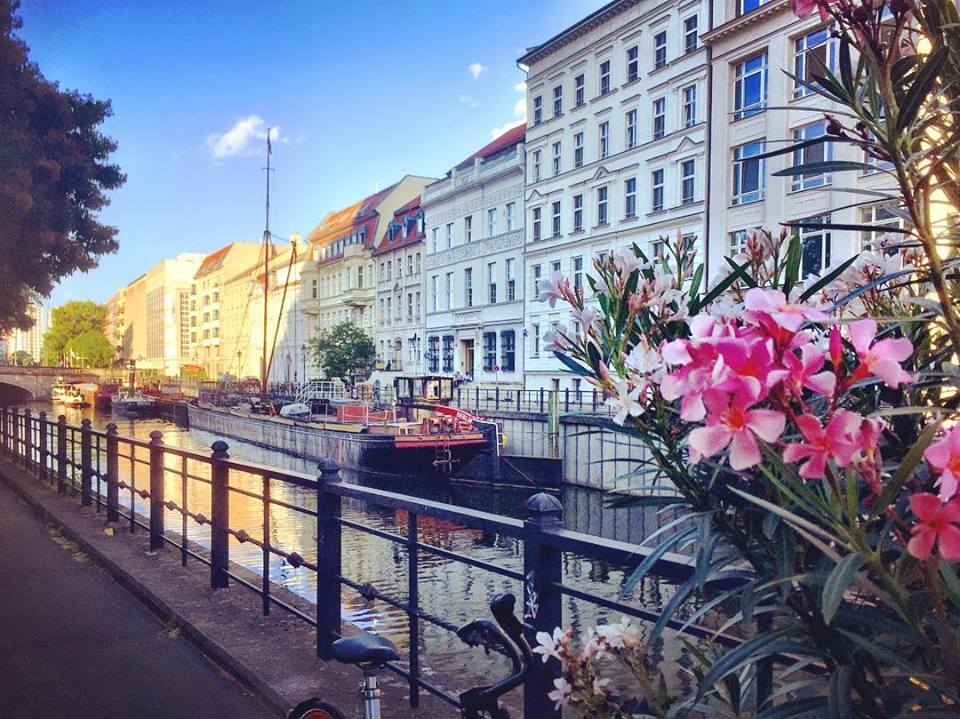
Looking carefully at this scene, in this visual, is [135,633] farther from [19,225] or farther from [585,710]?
[19,225]

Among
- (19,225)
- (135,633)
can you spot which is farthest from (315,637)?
(19,225)

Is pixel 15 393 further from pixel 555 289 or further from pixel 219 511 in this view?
pixel 555 289

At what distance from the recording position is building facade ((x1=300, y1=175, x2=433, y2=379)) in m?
60.0

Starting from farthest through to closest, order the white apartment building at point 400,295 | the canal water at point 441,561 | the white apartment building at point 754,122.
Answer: the white apartment building at point 400,295 < the white apartment building at point 754,122 < the canal water at point 441,561

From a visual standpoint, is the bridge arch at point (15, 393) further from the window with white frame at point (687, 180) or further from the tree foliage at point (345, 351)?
the window with white frame at point (687, 180)

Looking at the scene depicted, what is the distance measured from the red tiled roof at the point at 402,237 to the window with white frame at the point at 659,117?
20.2 m

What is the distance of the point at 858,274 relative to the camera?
1938 millimetres

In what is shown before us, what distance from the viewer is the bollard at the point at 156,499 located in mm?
7523

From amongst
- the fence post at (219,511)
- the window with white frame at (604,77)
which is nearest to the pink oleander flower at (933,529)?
the fence post at (219,511)

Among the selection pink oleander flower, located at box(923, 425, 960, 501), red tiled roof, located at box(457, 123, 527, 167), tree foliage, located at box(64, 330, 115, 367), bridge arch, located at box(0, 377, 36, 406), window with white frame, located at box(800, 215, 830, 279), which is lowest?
bridge arch, located at box(0, 377, 36, 406)

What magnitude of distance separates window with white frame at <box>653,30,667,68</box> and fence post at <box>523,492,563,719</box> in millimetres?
33997

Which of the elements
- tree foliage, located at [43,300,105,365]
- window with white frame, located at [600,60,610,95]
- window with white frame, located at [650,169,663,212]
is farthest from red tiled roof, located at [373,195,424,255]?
tree foliage, located at [43,300,105,365]

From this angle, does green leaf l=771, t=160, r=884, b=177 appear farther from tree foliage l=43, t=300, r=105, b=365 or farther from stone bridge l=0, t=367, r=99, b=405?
tree foliage l=43, t=300, r=105, b=365

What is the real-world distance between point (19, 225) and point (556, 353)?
1720 cm
